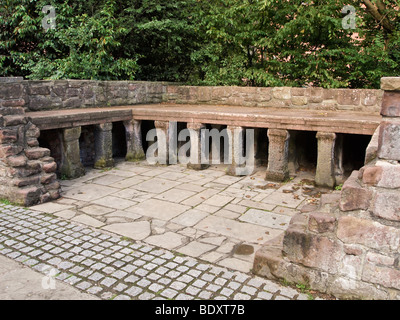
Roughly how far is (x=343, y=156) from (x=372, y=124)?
124cm

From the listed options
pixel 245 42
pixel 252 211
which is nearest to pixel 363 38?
pixel 245 42

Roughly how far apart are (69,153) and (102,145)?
0.87m

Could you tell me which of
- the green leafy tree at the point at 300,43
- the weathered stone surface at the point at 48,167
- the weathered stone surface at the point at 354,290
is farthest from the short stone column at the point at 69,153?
the weathered stone surface at the point at 354,290

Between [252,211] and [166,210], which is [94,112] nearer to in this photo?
[166,210]

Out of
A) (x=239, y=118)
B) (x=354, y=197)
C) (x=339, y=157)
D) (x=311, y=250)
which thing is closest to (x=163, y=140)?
(x=239, y=118)

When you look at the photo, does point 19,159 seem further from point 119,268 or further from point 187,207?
point 119,268

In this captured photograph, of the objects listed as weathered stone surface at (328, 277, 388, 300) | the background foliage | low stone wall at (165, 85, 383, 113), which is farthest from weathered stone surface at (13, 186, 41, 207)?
low stone wall at (165, 85, 383, 113)

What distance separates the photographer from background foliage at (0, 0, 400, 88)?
8203 millimetres

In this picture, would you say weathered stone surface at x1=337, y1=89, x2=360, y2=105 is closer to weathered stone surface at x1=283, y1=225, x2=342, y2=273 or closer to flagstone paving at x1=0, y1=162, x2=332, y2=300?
flagstone paving at x1=0, y1=162, x2=332, y2=300

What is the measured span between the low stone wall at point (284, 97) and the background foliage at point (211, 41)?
0.69 m

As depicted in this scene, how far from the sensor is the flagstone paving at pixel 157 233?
3211 mm

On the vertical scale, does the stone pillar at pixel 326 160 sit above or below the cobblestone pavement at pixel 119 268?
above

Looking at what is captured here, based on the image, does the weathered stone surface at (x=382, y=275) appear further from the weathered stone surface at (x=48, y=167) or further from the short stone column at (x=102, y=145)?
the short stone column at (x=102, y=145)

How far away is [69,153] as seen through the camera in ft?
21.8
